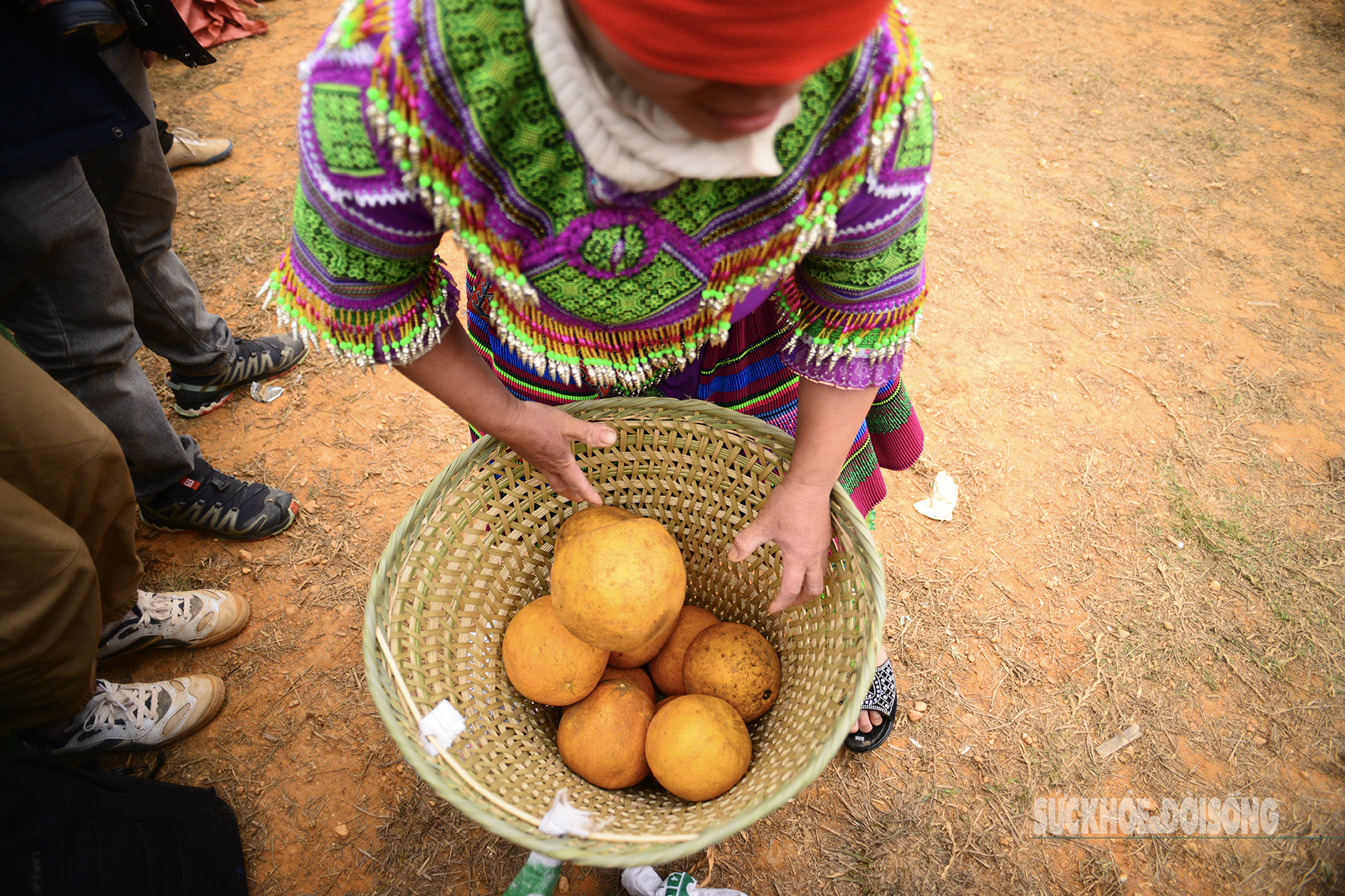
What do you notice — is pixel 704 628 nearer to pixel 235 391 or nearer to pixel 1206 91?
pixel 235 391

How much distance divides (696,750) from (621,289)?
0.91m

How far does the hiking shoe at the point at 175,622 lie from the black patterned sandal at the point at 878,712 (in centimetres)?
207

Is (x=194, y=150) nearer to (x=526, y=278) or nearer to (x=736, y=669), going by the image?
(x=526, y=278)

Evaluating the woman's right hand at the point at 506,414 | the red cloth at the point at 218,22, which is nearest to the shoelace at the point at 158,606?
the woman's right hand at the point at 506,414

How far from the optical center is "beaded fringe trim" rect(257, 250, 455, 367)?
101 cm

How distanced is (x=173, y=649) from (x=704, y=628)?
6.06ft

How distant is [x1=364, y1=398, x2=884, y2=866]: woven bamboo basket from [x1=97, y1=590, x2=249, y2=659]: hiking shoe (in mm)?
1217

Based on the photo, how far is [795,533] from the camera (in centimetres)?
133

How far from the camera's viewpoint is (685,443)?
5.17ft

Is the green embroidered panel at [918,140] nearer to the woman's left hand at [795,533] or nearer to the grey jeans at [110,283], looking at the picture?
the woman's left hand at [795,533]

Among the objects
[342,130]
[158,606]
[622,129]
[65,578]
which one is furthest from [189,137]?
[622,129]

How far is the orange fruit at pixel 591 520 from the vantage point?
1.43 meters

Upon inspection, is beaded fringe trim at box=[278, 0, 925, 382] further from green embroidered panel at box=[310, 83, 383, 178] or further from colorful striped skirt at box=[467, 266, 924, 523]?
colorful striped skirt at box=[467, 266, 924, 523]

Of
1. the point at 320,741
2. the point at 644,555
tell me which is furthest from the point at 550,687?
the point at 320,741
